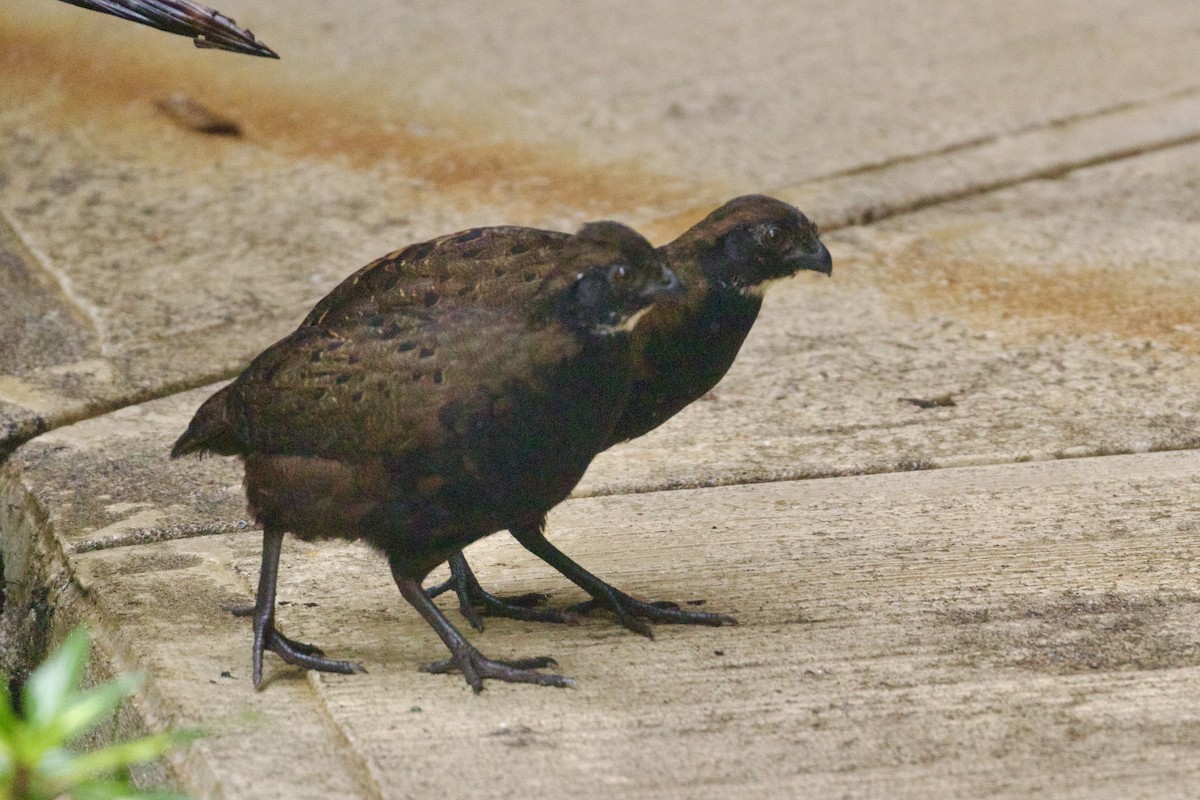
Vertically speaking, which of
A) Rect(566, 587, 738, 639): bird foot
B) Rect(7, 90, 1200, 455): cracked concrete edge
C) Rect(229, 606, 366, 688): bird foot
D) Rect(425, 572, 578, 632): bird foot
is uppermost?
Rect(7, 90, 1200, 455): cracked concrete edge

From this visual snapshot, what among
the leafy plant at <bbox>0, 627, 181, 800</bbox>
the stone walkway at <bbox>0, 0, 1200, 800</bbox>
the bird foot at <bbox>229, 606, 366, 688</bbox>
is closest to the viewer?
the leafy plant at <bbox>0, 627, 181, 800</bbox>

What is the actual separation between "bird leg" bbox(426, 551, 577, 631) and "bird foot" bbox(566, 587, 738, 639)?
0.12 meters

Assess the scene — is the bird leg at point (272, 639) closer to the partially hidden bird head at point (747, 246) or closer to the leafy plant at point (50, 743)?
the partially hidden bird head at point (747, 246)

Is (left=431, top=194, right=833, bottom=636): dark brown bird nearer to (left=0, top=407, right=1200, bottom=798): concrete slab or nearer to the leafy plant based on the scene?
(left=0, top=407, right=1200, bottom=798): concrete slab

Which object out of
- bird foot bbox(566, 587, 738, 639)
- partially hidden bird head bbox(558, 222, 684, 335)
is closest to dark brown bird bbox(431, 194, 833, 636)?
bird foot bbox(566, 587, 738, 639)

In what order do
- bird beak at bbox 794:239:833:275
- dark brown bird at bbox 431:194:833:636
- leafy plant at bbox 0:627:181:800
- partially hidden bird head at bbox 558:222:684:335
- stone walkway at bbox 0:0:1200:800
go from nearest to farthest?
leafy plant at bbox 0:627:181:800 → stone walkway at bbox 0:0:1200:800 → partially hidden bird head at bbox 558:222:684:335 → dark brown bird at bbox 431:194:833:636 → bird beak at bbox 794:239:833:275

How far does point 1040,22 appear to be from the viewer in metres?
8.76

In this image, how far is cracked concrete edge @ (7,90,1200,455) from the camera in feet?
21.7

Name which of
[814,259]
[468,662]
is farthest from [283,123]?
[468,662]

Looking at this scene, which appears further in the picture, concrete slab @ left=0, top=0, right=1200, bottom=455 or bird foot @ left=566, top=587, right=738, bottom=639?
concrete slab @ left=0, top=0, right=1200, bottom=455

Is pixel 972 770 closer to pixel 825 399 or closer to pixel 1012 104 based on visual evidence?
pixel 825 399

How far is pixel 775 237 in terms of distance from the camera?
4.12 meters

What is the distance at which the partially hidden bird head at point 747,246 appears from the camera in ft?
13.3

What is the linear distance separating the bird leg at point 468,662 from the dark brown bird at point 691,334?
1.07 feet
